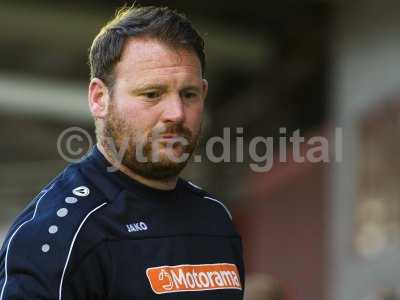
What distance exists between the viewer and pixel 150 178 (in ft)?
8.68

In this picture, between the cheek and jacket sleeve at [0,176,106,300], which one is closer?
jacket sleeve at [0,176,106,300]

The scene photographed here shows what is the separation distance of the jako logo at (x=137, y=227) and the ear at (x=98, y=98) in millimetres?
312

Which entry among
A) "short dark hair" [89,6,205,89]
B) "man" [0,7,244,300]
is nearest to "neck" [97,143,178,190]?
"man" [0,7,244,300]

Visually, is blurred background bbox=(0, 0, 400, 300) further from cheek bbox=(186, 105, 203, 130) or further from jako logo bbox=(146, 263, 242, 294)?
cheek bbox=(186, 105, 203, 130)

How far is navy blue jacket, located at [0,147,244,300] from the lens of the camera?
234 cm

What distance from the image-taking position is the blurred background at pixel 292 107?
1025 centimetres

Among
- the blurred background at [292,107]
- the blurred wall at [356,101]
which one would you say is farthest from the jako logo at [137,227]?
the blurred wall at [356,101]

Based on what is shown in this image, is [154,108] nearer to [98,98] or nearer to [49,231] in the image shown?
[98,98]

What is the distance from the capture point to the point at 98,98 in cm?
264

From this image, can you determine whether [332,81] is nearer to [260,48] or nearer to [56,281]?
[260,48]

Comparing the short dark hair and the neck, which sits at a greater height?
the short dark hair

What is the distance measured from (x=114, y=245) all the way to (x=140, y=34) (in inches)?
22.3

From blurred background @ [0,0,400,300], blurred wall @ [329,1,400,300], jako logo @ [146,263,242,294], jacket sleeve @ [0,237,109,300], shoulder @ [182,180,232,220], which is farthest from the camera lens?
blurred background @ [0,0,400,300]

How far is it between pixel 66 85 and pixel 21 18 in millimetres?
2473
